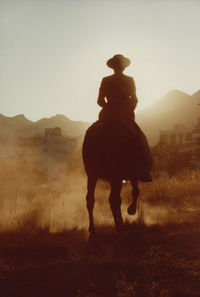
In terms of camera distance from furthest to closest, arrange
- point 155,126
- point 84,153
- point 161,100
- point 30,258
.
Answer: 1. point 161,100
2. point 155,126
3. point 84,153
4. point 30,258

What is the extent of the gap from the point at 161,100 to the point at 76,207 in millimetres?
153236

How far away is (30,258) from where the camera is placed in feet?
21.0

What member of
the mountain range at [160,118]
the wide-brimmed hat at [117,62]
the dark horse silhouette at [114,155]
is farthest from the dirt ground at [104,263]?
the mountain range at [160,118]

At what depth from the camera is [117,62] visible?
7938 millimetres

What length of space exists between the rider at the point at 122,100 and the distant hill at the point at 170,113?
104 metres

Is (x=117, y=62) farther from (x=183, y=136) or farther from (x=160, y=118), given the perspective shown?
(x=160, y=118)

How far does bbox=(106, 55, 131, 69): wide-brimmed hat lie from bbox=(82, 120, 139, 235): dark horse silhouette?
3.69 ft

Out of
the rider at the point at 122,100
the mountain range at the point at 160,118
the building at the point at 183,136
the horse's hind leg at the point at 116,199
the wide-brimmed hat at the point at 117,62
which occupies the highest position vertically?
the mountain range at the point at 160,118

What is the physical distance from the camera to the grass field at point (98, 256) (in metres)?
4.68

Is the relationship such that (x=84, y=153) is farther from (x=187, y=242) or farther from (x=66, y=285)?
(x=66, y=285)

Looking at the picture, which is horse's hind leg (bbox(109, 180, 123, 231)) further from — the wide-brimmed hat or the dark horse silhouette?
the wide-brimmed hat

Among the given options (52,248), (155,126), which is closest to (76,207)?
(52,248)

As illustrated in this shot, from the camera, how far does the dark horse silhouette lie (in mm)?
7379

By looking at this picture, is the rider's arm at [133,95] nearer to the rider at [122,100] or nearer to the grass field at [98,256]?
the rider at [122,100]
